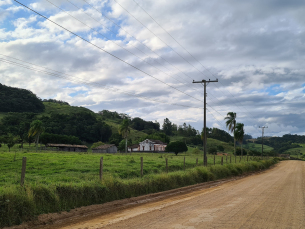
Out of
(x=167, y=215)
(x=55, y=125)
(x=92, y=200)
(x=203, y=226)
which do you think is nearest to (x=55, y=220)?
(x=92, y=200)

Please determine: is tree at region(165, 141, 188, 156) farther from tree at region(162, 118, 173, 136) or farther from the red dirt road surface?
tree at region(162, 118, 173, 136)

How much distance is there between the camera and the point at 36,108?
150m

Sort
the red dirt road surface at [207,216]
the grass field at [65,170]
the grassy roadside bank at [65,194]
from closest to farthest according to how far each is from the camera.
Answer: the red dirt road surface at [207,216] < the grassy roadside bank at [65,194] < the grass field at [65,170]

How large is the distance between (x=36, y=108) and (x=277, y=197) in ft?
511

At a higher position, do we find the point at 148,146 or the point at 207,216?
the point at 148,146

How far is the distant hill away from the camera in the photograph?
443ft

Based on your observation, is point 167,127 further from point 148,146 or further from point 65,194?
point 65,194

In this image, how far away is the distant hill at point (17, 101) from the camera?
135 metres

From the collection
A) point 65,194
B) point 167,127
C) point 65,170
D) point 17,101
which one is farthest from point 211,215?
point 167,127

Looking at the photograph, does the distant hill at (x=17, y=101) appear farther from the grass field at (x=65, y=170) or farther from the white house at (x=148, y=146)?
the grass field at (x=65, y=170)

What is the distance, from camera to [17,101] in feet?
459

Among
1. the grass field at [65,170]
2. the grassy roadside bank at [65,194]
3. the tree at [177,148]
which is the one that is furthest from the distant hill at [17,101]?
the grassy roadside bank at [65,194]

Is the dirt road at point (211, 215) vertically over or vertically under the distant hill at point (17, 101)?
under

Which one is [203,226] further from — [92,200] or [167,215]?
[92,200]
